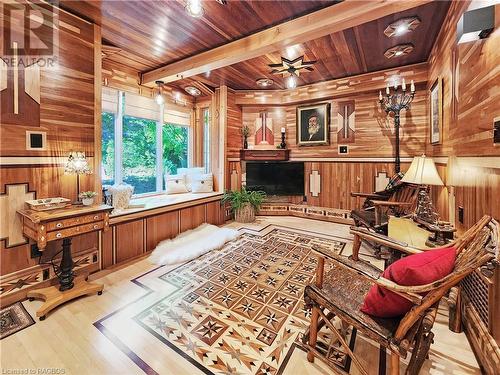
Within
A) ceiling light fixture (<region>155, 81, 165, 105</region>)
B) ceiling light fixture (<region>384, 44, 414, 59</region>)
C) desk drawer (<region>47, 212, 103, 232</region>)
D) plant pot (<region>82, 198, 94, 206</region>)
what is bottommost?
desk drawer (<region>47, 212, 103, 232</region>)

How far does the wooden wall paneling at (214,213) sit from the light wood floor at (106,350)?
2479 millimetres

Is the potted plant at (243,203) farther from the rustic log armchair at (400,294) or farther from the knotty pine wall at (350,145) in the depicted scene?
the rustic log armchair at (400,294)

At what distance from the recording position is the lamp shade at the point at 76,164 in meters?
2.48

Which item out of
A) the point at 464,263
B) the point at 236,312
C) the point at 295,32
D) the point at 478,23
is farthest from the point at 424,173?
the point at 236,312

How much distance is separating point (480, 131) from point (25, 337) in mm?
3700

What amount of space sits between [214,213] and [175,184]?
38.8 inches

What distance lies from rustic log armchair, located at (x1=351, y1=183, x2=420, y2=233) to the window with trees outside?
3.69m

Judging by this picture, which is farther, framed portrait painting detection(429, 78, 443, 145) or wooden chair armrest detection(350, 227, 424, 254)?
framed portrait painting detection(429, 78, 443, 145)

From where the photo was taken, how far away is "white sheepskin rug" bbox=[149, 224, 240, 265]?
3109mm

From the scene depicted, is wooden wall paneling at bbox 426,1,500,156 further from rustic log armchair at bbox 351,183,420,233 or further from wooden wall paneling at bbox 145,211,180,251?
wooden wall paneling at bbox 145,211,180,251

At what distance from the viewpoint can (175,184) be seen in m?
4.78

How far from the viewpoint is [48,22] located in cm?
236

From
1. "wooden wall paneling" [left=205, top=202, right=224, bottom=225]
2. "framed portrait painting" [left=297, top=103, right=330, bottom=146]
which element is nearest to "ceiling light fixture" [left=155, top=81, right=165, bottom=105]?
"wooden wall paneling" [left=205, top=202, right=224, bottom=225]

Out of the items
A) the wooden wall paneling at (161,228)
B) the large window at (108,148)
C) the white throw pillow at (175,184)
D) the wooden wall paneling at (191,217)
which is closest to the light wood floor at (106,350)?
the wooden wall paneling at (161,228)
